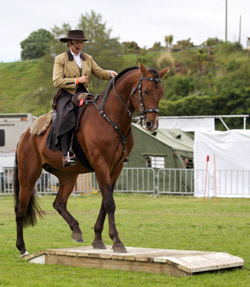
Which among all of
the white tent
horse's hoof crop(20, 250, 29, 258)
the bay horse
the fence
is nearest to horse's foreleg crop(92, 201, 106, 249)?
the bay horse

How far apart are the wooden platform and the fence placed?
13099 mm

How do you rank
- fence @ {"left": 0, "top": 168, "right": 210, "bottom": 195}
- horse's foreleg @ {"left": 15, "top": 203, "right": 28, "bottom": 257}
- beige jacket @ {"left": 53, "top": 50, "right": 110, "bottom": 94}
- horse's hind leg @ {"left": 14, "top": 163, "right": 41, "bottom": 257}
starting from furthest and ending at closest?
fence @ {"left": 0, "top": 168, "right": 210, "bottom": 195} → horse's hind leg @ {"left": 14, "top": 163, "right": 41, "bottom": 257} → horse's foreleg @ {"left": 15, "top": 203, "right": 28, "bottom": 257} → beige jacket @ {"left": 53, "top": 50, "right": 110, "bottom": 94}

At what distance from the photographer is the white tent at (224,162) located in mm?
20734

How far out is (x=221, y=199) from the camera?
2047 cm

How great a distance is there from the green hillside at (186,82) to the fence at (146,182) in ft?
34.6

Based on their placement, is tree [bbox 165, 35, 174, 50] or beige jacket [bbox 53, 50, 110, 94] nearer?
beige jacket [bbox 53, 50, 110, 94]

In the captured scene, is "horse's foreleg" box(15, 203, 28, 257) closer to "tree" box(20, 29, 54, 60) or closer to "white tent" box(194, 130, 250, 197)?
"white tent" box(194, 130, 250, 197)

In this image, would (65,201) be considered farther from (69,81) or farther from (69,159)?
(69,81)

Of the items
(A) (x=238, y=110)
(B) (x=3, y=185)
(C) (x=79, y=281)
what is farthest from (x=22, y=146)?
(A) (x=238, y=110)

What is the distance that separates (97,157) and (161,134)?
51.1 ft

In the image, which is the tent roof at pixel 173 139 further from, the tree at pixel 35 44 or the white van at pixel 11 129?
the tree at pixel 35 44

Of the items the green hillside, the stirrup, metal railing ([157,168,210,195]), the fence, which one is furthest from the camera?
the green hillside

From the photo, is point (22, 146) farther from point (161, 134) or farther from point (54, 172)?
point (161, 134)

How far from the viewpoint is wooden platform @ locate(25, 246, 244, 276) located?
24.2 ft
